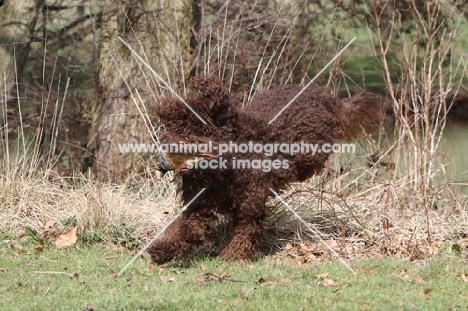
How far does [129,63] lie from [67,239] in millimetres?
3153

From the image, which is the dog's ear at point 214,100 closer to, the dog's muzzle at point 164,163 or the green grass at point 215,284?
the dog's muzzle at point 164,163

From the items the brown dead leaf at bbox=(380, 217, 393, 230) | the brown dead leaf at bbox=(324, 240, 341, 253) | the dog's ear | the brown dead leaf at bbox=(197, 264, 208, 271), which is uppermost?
the dog's ear

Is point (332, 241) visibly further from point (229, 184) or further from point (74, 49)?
point (74, 49)

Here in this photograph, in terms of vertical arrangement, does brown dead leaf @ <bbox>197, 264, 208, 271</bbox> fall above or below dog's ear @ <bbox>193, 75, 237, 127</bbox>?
below

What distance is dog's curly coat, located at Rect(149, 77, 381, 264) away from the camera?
5988 mm

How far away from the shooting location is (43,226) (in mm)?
7258

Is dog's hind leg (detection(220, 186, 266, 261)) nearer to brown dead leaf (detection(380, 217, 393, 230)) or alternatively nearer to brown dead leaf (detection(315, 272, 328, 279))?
brown dead leaf (detection(315, 272, 328, 279))

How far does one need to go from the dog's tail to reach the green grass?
120 centimetres

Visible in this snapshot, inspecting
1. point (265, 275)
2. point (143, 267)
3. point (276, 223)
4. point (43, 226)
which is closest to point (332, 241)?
point (276, 223)

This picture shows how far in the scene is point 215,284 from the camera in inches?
225

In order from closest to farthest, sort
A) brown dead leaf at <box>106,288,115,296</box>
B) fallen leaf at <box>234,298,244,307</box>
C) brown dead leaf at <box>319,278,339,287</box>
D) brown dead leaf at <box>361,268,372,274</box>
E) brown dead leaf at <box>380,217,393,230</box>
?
fallen leaf at <box>234,298,244,307</box> → brown dead leaf at <box>106,288,115,296</box> → brown dead leaf at <box>319,278,339,287</box> → brown dead leaf at <box>361,268,372,274</box> → brown dead leaf at <box>380,217,393,230</box>

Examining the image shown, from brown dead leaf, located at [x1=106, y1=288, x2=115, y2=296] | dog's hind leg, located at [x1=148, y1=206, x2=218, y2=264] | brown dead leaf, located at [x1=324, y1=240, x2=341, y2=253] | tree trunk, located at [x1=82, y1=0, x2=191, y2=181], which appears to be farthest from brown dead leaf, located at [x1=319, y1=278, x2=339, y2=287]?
tree trunk, located at [x1=82, y1=0, x2=191, y2=181]

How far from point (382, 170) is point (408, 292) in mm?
2969

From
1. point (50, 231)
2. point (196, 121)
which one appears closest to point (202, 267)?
point (196, 121)
